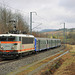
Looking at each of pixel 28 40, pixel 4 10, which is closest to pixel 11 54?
pixel 28 40

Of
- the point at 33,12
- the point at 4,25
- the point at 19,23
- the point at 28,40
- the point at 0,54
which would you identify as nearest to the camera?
the point at 0,54

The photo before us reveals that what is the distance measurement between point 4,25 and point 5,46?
18737mm

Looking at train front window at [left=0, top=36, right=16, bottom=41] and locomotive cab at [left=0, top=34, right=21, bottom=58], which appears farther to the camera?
train front window at [left=0, top=36, right=16, bottom=41]

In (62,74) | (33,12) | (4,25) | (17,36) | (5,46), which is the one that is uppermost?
(33,12)

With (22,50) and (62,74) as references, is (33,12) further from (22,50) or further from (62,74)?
(62,74)

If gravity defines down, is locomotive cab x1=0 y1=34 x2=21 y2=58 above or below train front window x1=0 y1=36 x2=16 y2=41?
below

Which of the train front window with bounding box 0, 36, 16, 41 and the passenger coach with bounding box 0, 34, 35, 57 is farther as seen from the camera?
the train front window with bounding box 0, 36, 16, 41

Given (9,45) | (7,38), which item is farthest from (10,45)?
(7,38)

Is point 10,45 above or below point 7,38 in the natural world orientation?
below

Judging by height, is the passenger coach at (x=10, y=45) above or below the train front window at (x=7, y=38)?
below

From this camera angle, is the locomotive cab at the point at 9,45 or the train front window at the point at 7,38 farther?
the train front window at the point at 7,38

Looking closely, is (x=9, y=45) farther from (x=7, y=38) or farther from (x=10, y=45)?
(x=7, y=38)

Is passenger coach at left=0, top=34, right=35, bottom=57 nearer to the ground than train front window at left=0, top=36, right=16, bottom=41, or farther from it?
nearer to the ground

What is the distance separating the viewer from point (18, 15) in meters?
43.2
